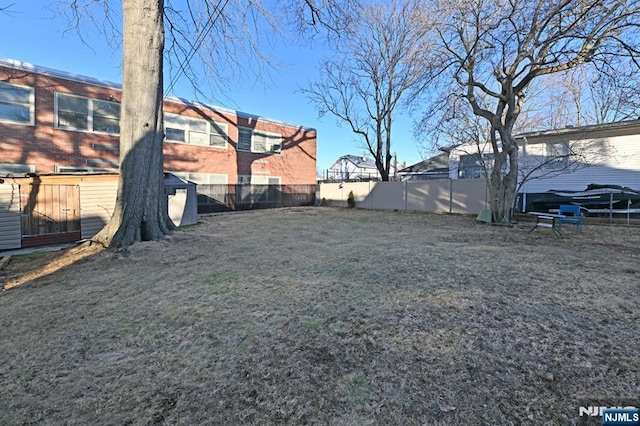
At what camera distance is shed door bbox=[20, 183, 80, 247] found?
7331 mm

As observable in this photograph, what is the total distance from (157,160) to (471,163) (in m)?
18.1

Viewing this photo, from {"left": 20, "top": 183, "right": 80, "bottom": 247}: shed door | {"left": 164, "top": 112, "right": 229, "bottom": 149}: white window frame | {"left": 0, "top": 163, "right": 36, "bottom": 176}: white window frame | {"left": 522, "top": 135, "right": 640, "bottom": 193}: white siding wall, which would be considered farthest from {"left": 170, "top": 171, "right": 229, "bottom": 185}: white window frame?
{"left": 522, "top": 135, "right": 640, "bottom": 193}: white siding wall

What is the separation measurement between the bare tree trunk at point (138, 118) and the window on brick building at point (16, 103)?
789 centimetres

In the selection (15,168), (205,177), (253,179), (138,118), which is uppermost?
(138,118)

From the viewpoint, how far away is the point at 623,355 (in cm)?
230

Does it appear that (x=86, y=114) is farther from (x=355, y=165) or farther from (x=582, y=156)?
(x=355, y=165)

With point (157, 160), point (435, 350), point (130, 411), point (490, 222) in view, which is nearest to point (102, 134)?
point (157, 160)

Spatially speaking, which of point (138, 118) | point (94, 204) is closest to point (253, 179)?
point (94, 204)

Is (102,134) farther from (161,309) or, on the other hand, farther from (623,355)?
(623,355)

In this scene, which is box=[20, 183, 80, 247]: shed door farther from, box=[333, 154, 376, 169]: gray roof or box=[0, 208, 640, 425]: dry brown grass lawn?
box=[333, 154, 376, 169]: gray roof

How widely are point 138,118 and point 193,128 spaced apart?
10.4 m

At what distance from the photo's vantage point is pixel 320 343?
8.32 feet

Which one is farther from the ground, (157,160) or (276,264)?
(157,160)

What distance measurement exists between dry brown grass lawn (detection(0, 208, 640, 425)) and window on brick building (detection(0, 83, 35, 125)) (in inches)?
388
